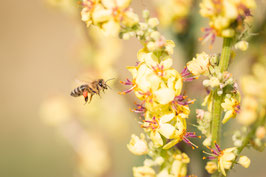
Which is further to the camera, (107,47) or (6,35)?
(6,35)

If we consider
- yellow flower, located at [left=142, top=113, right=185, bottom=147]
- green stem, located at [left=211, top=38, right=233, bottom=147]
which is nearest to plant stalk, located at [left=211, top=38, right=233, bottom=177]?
green stem, located at [left=211, top=38, right=233, bottom=147]

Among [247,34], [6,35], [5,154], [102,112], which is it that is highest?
[6,35]

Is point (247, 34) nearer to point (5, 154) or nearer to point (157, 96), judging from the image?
point (157, 96)

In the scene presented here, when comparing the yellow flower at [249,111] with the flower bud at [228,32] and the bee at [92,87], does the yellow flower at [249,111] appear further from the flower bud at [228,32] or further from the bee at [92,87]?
the bee at [92,87]

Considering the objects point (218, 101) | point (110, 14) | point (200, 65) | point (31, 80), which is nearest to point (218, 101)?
point (218, 101)

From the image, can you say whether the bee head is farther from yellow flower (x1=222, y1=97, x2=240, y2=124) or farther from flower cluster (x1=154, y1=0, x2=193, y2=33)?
yellow flower (x1=222, y1=97, x2=240, y2=124)

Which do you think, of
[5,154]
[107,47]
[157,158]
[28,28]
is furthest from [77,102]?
[28,28]
